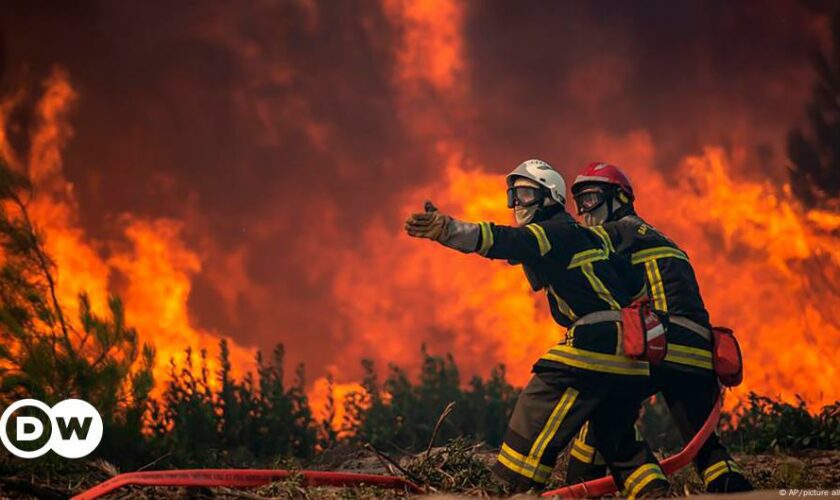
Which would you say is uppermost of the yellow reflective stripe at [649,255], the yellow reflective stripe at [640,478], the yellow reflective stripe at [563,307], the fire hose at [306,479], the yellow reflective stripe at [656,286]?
the yellow reflective stripe at [649,255]

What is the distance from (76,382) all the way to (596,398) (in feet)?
21.4

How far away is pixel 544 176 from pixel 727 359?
6.02 feet

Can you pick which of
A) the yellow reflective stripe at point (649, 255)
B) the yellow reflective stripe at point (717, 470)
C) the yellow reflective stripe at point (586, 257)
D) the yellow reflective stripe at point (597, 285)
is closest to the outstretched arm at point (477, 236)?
the yellow reflective stripe at point (586, 257)

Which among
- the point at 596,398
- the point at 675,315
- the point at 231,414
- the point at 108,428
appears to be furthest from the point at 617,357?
the point at 231,414

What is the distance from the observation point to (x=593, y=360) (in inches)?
268

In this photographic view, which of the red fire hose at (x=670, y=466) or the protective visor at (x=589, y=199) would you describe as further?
the protective visor at (x=589, y=199)

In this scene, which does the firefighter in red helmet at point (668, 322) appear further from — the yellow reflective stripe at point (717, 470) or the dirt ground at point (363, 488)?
the dirt ground at point (363, 488)

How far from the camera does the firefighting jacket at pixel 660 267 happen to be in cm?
764

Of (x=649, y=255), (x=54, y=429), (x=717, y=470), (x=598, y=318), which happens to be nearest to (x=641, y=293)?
(x=649, y=255)

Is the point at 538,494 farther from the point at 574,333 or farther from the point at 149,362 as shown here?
the point at 149,362

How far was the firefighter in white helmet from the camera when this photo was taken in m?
6.71

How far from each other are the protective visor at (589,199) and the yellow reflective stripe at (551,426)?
1790 mm

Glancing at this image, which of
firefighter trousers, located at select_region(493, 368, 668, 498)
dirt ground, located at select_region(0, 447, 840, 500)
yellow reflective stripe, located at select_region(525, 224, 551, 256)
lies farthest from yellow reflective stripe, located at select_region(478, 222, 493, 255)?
dirt ground, located at select_region(0, 447, 840, 500)

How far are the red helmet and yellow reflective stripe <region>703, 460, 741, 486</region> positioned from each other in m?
2.07
